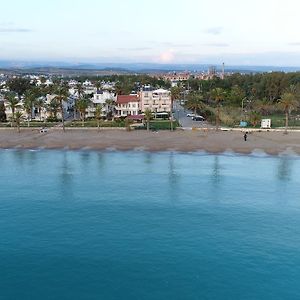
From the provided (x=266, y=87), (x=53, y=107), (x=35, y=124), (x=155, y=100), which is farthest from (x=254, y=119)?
(x=35, y=124)

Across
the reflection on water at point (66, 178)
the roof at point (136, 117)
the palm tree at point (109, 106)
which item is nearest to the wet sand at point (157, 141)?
the reflection on water at point (66, 178)

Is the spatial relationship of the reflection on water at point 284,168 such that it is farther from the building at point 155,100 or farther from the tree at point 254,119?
the building at point 155,100

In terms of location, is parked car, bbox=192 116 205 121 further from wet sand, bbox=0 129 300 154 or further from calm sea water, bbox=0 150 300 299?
calm sea water, bbox=0 150 300 299

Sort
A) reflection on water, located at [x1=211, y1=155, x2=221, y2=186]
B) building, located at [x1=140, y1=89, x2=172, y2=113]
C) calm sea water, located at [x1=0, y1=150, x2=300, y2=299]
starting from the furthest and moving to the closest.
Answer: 1. building, located at [x1=140, y1=89, x2=172, y2=113]
2. reflection on water, located at [x1=211, y1=155, x2=221, y2=186]
3. calm sea water, located at [x1=0, y1=150, x2=300, y2=299]

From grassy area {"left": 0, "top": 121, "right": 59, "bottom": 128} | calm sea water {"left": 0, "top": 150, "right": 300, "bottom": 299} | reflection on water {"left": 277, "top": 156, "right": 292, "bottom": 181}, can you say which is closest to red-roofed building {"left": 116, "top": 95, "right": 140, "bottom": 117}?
grassy area {"left": 0, "top": 121, "right": 59, "bottom": 128}

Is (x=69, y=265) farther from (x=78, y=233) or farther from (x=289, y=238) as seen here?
(x=289, y=238)

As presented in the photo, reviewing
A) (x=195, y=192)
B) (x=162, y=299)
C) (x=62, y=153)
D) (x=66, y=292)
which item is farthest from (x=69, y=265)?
(x=62, y=153)

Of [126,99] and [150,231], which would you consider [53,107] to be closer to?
[126,99]
